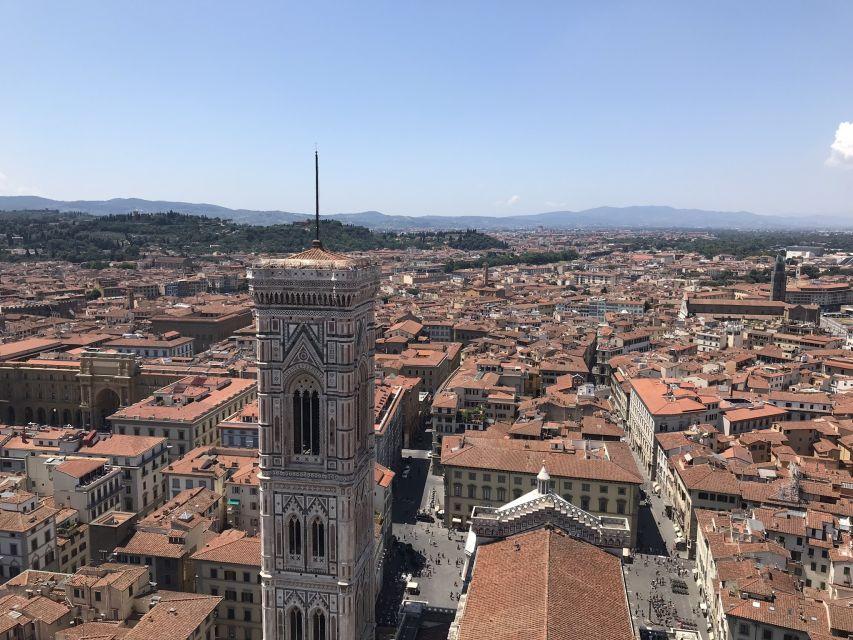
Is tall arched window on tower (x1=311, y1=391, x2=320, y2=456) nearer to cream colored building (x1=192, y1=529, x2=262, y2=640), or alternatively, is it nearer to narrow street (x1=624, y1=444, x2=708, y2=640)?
cream colored building (x1=192, y1=529, x2=262, y2=640)

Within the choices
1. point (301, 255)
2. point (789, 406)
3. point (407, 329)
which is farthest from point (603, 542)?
point (407, 329)

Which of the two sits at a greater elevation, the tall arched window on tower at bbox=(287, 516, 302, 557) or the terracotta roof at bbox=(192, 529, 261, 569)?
the tall arched window on tower at bbox=(287, 516, 302, 557)

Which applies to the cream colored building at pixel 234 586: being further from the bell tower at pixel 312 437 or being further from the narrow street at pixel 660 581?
the narrow street at pixel 660 581

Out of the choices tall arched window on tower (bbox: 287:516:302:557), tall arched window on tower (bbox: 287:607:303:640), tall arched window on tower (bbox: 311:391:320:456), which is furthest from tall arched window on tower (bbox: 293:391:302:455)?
tall arched window on tower (bbox: 287:607:303:640)

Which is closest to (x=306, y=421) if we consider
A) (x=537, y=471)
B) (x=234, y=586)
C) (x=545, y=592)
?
(x=545, y=592)

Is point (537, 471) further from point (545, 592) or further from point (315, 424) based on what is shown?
point (315, 424)
